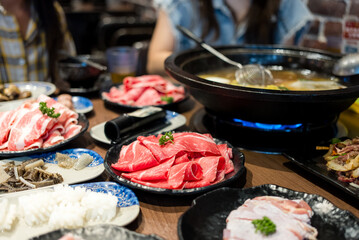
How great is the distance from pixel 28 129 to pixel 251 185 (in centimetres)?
105

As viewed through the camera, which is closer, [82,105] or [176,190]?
[176,190]

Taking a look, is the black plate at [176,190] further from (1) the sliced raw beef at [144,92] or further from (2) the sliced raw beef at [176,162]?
(1) the sliced raw beef at [144,92]

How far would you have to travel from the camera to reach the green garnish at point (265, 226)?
0.96 metres

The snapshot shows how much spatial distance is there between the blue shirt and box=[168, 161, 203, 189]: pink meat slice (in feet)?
8.47

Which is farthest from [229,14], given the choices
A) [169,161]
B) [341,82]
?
[169,161]

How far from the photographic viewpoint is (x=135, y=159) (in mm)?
1338

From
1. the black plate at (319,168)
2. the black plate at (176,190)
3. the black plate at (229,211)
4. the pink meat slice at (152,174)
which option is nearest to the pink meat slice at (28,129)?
the black plate at (176,190)

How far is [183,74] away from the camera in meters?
1.57

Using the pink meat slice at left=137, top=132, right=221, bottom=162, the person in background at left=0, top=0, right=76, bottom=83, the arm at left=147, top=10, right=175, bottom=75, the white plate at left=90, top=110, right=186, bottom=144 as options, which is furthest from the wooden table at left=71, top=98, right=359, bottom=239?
the person in background at left=0, top=0, right=76, bottom=83

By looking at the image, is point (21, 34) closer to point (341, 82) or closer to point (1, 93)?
point (1, 93)

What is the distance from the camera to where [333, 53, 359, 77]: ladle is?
194 centimetres

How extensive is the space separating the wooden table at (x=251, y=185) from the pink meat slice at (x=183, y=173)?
0.26ft

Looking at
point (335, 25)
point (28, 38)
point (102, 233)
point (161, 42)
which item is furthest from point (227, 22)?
point (102, 233)

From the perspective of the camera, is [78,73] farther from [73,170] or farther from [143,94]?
[73,170]
